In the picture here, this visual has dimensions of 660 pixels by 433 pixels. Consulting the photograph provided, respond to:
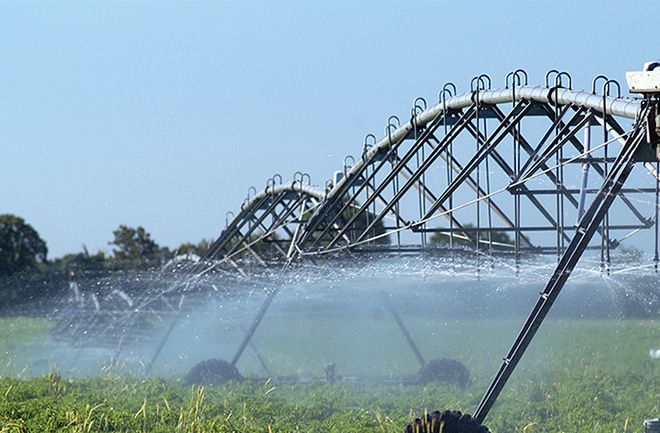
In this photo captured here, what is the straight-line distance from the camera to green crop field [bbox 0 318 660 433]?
10.3m

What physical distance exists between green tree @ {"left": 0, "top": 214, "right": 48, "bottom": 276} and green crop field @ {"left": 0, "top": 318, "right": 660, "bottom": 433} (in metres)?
26.5

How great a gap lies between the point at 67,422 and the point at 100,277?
33.3 metres

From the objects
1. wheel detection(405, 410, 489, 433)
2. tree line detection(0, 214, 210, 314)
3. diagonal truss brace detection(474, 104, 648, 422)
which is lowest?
tree line detection(0, 214, 210, 314)

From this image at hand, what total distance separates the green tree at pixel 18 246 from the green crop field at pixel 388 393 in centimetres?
2651

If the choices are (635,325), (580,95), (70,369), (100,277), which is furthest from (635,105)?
(100,277)

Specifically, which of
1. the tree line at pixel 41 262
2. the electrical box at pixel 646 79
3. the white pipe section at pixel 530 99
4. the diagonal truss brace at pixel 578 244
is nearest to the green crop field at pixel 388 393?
the diagonal truss brace at pixel 578 244

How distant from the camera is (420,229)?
1277 cm

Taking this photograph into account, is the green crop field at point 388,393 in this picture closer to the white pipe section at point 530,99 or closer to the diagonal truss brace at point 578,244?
the diagonal truss brace at point 578,244

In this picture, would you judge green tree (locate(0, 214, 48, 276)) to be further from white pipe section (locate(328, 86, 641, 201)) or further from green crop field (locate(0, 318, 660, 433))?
white pipe section (locate(328, 86, 641, 201))

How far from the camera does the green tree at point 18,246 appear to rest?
4238cm

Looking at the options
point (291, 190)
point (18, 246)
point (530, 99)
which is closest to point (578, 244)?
point (530, 99)

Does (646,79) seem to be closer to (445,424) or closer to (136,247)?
(445,424)

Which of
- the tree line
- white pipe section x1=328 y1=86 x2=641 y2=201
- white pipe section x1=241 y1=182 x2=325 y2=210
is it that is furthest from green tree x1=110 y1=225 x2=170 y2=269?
white pipe section x1=328 y1=86 x2=641 y2=201

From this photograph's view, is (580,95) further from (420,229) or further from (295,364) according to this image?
(295,364)
